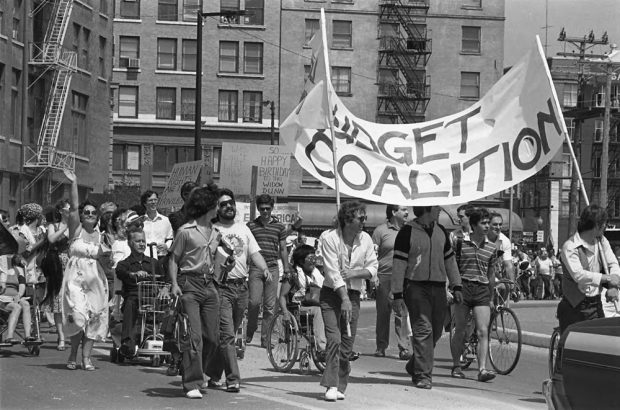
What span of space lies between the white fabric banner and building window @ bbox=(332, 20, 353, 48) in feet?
194

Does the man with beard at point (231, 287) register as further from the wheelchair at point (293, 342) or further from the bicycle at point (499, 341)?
the bicycle at point (499, 341)

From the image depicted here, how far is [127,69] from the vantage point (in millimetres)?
70938

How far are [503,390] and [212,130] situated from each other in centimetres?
5853

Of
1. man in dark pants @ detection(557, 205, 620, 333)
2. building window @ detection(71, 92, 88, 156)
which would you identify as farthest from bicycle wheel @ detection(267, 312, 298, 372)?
building window @ detection(71, 92, 88, 156)

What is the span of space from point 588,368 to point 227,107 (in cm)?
6563

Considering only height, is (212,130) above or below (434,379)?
above

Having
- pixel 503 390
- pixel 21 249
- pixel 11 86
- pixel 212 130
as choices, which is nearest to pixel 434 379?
pixel 503 390

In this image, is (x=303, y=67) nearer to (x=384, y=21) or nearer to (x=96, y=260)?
(x=384, y=21)

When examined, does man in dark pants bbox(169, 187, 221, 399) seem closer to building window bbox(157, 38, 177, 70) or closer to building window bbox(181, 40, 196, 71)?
building window bbox(181, 40, 196, 71)

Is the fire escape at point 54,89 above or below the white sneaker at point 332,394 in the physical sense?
above

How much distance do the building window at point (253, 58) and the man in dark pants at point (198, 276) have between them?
60.4m

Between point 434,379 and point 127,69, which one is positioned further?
point 127,69

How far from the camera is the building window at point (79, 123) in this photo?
48031mm

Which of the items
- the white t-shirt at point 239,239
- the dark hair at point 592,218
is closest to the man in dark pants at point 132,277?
the white t-shirt at point 239,239
